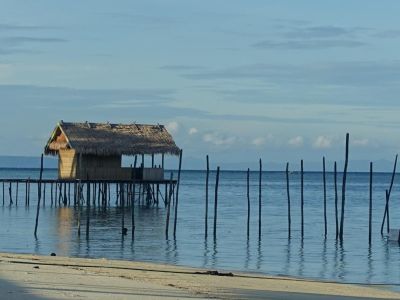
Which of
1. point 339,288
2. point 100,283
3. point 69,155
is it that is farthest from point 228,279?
point 69,155

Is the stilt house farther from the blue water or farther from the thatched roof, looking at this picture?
the blue water

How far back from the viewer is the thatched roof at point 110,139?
164 feet

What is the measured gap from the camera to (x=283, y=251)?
32375 mm

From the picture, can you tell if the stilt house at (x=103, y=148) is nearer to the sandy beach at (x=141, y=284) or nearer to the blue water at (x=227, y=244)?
the blue water at (x=227, y=244)

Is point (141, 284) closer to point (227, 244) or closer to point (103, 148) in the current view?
point (227, 244)

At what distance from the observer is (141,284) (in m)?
17.9

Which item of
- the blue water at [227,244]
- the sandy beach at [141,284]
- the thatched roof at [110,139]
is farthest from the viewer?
the thatched roof at [110,139]

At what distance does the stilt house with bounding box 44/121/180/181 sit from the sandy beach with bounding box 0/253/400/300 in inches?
983

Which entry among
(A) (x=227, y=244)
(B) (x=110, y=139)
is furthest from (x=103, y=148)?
(A) (x=227, y=244)

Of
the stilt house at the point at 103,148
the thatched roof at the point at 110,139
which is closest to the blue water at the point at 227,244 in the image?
the stilt house at the point at 103,148

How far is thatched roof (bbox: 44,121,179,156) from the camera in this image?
49.9 m

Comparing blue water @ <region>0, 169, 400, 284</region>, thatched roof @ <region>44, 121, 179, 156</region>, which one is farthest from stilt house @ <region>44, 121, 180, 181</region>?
blue water @ <region>0, 169, 400, 284</region>

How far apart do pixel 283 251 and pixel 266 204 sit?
35.2 m

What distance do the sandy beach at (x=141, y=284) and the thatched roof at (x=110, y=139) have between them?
25.0 m
